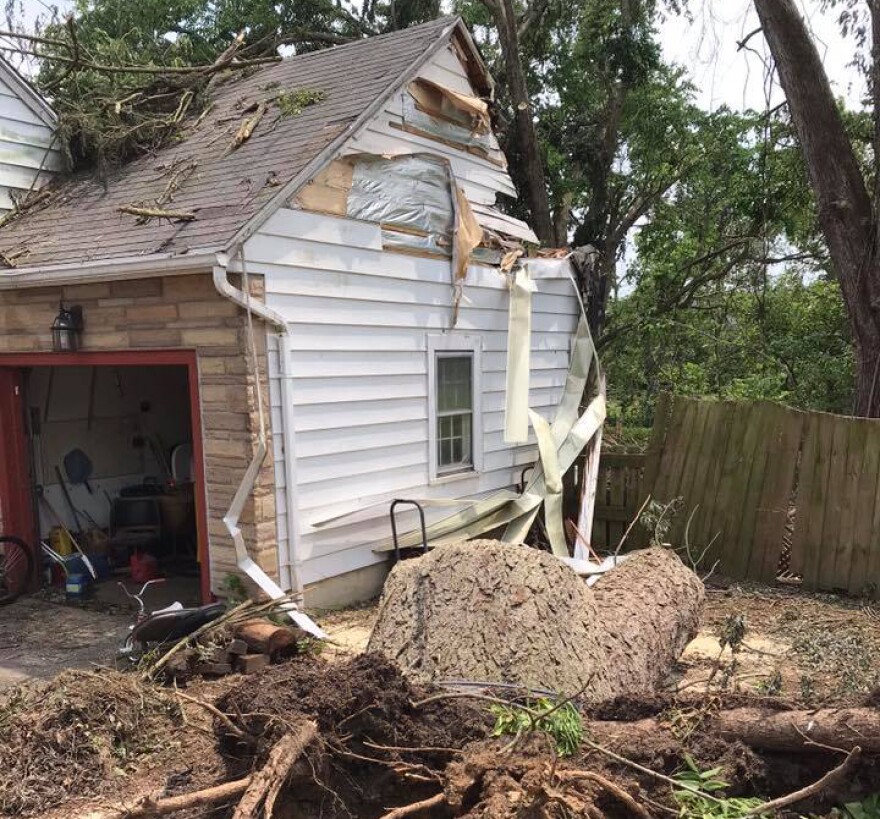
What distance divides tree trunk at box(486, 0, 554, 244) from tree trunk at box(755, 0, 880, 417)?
5.12 m

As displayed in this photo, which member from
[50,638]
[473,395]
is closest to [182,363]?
[50,638]

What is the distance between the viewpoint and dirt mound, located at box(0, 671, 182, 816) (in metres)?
3.93

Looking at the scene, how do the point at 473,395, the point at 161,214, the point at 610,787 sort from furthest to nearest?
the point at 473,395
the point at 161,214
the point at 610,787

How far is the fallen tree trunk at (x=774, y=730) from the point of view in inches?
136

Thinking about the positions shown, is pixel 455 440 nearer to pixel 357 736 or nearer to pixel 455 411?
pixel 455 411

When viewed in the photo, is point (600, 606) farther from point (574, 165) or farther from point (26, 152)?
point (574, 165)

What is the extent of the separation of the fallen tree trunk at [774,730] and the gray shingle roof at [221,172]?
4454 millimetres

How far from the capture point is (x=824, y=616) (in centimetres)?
684

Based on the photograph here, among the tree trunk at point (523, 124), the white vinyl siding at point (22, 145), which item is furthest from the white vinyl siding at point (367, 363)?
the tree trunk at point (523, 124)

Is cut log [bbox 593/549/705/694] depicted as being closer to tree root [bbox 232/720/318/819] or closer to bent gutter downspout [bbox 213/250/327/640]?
tree root [bbox 232/720/318/819]

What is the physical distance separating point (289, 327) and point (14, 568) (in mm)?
3956

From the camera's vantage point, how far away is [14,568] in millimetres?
7750

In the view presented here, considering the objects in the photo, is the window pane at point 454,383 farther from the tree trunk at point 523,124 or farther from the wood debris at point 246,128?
the tree trunk at point 523,124

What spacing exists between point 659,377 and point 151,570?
12.8 meters
